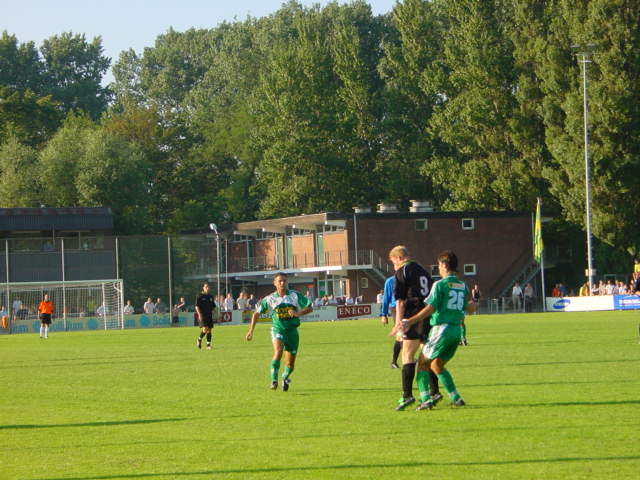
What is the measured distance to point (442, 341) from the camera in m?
12.2

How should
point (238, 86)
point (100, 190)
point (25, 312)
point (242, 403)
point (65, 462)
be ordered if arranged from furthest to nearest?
point (238, 86)
point (100, 190)
point (25, 312)
point (242, 403)
point (65, 462)

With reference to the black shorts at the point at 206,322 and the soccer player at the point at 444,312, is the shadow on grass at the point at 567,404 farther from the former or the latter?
the black shorts at the point at 206,322

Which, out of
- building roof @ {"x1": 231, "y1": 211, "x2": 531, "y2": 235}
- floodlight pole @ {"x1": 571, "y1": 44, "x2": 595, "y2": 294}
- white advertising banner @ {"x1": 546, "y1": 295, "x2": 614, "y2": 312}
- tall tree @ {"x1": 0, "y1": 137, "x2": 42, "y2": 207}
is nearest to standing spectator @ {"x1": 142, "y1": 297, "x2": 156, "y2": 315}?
building roof @ {"x1": 231, "y1": 211, "x2": 531, "y2": 235}

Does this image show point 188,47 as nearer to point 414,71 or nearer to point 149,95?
point 149,95

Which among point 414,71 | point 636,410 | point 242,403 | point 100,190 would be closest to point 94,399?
point 242,403

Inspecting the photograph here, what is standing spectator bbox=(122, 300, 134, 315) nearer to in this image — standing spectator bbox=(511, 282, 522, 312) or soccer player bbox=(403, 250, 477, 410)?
standing spectator bbox=(511, 282, 522, 312)

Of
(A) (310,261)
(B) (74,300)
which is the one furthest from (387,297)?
(A) (310,261)

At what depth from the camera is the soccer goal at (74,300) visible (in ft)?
184

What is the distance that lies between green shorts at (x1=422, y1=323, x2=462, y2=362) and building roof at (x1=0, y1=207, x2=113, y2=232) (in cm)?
5759

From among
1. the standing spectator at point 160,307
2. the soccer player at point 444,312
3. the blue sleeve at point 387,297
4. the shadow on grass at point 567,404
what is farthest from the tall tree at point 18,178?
the soccer player at point 444,312

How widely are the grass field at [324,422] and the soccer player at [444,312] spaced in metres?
0.70

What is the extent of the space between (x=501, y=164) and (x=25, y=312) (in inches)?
1243

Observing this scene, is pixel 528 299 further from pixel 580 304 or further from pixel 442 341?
pixel 442 341

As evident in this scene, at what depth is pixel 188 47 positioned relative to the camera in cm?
12162
